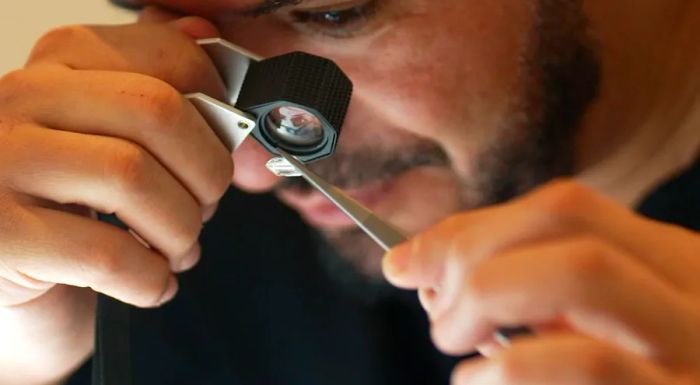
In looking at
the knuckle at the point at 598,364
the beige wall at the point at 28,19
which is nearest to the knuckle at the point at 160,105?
the knuckle at the point at 598,364

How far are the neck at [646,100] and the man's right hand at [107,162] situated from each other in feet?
1.16

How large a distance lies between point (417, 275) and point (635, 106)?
1.37ft

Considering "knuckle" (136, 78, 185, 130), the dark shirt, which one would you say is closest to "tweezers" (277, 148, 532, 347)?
"knuckle" (136, 78, 185, 130)

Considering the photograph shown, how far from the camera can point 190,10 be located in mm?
681

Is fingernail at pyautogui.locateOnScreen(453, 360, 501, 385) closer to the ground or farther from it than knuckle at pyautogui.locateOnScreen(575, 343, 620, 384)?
closer to the ground

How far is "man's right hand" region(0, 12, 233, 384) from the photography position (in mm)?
555

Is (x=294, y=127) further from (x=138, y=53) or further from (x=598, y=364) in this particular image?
(x=598, y=364)

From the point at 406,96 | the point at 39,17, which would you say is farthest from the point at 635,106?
the point at 39,17

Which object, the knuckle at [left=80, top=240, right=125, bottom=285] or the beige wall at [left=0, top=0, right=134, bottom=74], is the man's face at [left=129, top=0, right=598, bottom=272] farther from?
the beige wall at [left=0, top=0, right=134, bottom=74]

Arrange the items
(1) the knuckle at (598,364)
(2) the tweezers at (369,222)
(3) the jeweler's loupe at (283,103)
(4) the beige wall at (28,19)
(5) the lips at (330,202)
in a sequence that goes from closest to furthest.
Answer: (1) the knuckle at (598,364) < (2) the tweezers at (369,222) < (3) the jeweler's loupe at (283,103) < (5) the lips at (330,202) < (4) the beige wall at (28,19)

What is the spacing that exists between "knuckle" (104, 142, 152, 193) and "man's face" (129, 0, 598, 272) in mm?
150

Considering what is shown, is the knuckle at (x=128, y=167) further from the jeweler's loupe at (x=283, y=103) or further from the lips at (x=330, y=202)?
the lips at (x=330, y=202)

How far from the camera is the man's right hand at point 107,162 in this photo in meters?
0.55

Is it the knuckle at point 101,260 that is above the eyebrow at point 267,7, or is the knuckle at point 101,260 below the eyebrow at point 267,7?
below
